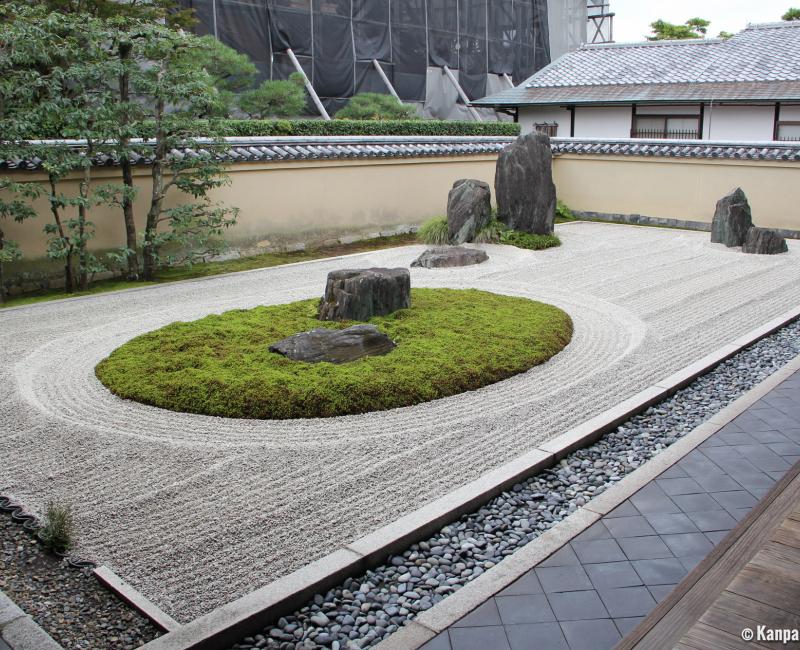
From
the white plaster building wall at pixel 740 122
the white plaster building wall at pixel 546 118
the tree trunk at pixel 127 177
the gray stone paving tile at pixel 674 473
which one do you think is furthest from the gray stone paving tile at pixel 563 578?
the white plaster building wall at pixel 546 118

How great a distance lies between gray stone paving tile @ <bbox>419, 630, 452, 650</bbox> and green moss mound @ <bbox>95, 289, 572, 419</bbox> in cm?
256

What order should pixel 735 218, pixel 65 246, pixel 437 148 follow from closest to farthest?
pixel 65 246 → pixel 735 218 → pixel 437 148

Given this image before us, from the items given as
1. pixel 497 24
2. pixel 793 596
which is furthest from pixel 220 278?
pixel 497 24

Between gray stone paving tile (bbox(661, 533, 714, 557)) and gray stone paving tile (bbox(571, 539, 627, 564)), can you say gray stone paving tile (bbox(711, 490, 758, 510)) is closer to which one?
gray stone paving tile (bbox(661, 533, 714, 557))

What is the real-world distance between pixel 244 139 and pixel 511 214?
4.88 metres

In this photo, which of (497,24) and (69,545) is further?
(497,24)

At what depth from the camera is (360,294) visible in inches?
284

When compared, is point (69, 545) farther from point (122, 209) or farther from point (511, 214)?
point (511, 214)

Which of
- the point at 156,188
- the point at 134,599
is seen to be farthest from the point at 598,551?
the point at 156,188

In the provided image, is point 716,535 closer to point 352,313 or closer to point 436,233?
point 352,313

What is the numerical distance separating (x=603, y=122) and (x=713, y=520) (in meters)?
20.1

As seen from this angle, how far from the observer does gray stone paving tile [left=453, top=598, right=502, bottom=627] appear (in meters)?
3.06

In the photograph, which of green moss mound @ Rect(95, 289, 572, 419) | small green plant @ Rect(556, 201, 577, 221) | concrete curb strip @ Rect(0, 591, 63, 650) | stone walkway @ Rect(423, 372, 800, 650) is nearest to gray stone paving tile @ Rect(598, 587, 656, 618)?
stone walkway @ Rect(423, 372, 800, 650)

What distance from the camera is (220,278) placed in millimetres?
10609
